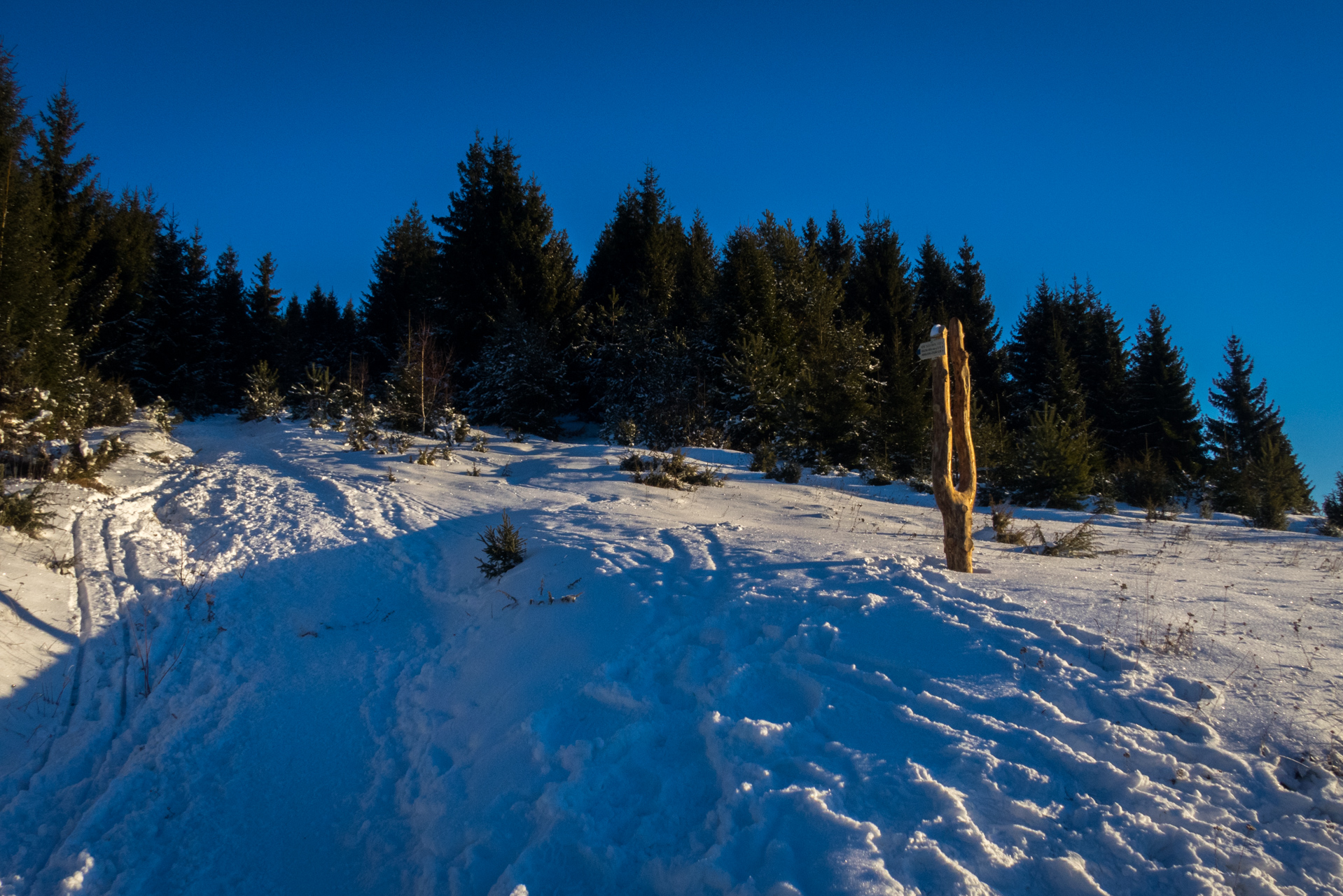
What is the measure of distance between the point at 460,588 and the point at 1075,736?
16.5ft

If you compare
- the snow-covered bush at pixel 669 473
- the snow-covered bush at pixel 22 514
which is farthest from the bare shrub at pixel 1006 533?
the snow-covered bush at pixel 22 514

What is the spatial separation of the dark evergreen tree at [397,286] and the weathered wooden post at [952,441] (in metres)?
21.5

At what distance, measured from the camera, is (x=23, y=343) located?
10039mm

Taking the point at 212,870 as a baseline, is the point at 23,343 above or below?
above

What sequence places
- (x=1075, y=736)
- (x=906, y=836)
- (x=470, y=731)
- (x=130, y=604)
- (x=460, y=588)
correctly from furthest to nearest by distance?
(x=460, y=588) < (x=130, y=604) < (x=470, y=731) < (x=1075, y=736) < (x=906, y=836)

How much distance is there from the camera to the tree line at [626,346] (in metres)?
12.9

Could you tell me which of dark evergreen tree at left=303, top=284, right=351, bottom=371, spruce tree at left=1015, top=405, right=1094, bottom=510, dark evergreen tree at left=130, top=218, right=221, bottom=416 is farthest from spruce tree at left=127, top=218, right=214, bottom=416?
spruce tree at left=1015, top=405, right=1094, bottom=510

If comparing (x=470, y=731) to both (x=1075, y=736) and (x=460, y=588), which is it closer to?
(x=460, y=588)

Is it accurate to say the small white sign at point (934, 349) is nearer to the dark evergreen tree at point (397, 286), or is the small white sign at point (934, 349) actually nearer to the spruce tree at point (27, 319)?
the spruce tree at point (27, 319)

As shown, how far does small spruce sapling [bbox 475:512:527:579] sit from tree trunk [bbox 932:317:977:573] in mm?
4029

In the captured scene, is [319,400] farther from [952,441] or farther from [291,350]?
[952,441]

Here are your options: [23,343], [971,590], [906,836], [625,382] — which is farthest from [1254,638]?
[625,382]

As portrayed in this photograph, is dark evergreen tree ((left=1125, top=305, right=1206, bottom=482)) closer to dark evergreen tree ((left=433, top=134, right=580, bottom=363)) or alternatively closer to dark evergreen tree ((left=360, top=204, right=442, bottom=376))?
dark evergreen tree ((left=433, top=134, right=580, bottom=363))

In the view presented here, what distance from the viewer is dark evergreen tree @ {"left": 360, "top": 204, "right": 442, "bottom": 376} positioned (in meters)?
24.4
